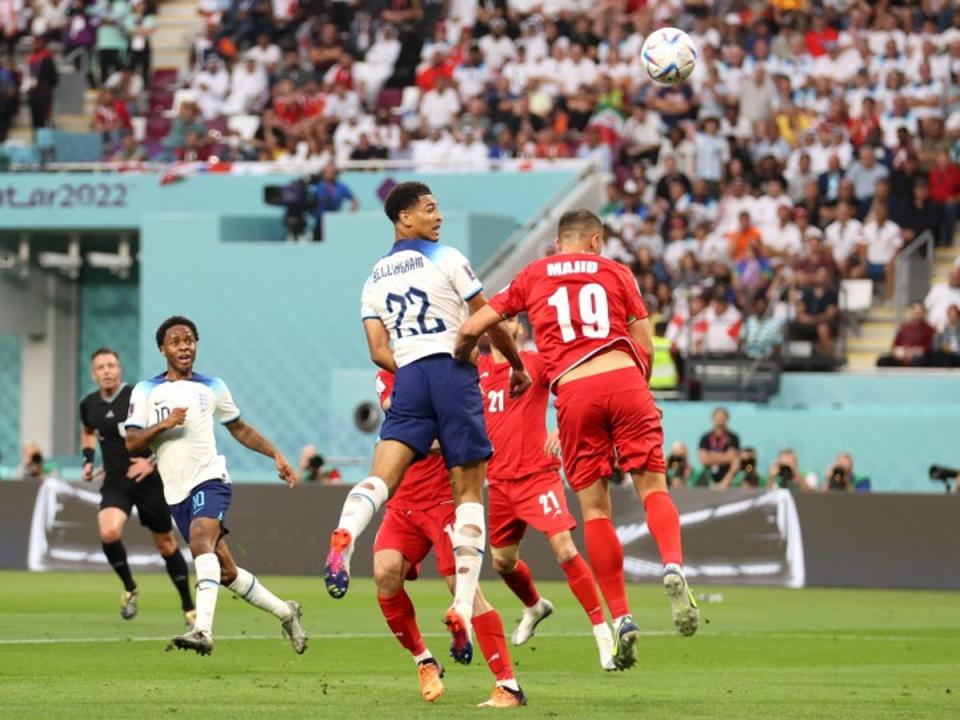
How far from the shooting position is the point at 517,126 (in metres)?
30.2

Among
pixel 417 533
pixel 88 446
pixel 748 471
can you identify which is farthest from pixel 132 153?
pixel 417 533

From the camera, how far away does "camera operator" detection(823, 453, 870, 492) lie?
2305 centimetres

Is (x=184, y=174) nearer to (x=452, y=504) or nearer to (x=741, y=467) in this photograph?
(x=741, y=467)

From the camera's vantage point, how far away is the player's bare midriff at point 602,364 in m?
11.1

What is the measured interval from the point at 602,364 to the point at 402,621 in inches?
68.3

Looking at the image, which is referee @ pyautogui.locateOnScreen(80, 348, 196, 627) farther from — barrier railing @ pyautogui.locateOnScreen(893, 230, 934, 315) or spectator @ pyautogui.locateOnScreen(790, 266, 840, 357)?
barrier railing @ pyautogui.locateOnScreen(893, 230, 934, 315)

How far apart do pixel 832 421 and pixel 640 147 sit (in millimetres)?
5816

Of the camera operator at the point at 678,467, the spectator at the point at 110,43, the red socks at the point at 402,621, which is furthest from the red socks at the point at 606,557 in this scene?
the spectator at the point at 110,43

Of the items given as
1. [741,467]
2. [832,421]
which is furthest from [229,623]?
[832,421]

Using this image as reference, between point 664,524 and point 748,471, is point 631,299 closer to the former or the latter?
point 664,524

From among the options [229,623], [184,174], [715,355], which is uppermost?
[184,174]

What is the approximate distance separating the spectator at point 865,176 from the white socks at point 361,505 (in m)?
17.8

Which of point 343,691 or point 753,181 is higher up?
point 753,181

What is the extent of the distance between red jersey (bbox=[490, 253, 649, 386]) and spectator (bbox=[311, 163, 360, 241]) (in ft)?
61.2
